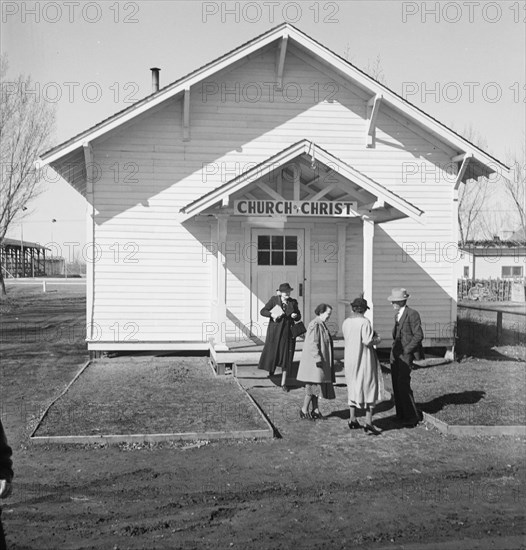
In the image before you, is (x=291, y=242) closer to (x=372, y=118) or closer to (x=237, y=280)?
(x=237, y=280)

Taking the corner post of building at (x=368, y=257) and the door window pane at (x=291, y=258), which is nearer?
the corner post of building at (x=368, y=257)

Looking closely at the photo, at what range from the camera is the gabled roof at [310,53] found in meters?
14.1

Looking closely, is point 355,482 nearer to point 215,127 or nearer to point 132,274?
point 132,274

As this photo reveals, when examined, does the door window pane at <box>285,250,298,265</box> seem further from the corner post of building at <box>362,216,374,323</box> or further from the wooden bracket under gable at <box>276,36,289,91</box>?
the wooden bracket under gable at <box>276,36,289,91</box>

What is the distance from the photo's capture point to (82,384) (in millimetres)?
12086

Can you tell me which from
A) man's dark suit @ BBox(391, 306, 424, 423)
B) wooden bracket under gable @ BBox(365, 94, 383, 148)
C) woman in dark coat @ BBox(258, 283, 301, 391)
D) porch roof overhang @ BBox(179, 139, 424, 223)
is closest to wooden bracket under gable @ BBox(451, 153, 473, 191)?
wooden bracket under gable @ BBox(365, 94, 383, 148)

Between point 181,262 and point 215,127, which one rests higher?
point 215,127

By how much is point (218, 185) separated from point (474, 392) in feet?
23.7

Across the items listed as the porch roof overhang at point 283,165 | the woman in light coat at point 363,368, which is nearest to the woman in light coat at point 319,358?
the woman in light coat at point 363,368

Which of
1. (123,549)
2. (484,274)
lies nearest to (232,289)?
(123,549)

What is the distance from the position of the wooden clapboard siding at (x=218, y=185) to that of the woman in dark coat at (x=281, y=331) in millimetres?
3334

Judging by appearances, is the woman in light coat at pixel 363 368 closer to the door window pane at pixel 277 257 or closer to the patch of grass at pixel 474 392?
the patch of grass at pixel 474 392

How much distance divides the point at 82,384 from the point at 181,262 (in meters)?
4.07

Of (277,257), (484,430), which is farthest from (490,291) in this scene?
(484,430)
